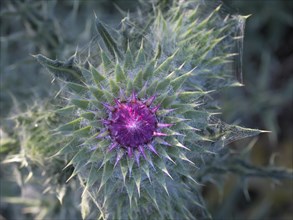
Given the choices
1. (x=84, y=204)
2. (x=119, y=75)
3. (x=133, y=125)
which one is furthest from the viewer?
(x=84, y=204)

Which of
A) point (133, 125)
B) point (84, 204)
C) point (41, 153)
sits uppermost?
point (133, 125)

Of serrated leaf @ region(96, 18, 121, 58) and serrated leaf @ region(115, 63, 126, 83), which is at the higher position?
serrated leaf @ region(96, 18, 121, 58)

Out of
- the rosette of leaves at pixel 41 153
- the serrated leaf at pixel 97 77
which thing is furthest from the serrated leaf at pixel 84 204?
the serrated leaf at pixel 97 77

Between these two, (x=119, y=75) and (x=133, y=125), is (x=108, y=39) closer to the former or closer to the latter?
(x=119, y=75)

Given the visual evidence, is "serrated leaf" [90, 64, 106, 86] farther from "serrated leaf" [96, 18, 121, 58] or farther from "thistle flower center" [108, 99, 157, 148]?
"serrated leaf" [96, 18, 121, 58]

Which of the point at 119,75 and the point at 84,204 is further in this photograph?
the point at 84,204

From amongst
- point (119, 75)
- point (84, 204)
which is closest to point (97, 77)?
point (119, 75)

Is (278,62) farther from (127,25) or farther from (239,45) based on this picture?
(127,25)

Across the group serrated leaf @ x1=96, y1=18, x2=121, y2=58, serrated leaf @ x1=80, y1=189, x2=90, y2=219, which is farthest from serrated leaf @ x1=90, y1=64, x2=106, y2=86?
serrated leaf @ x1=80, y1=189, x2=90, y2=219
